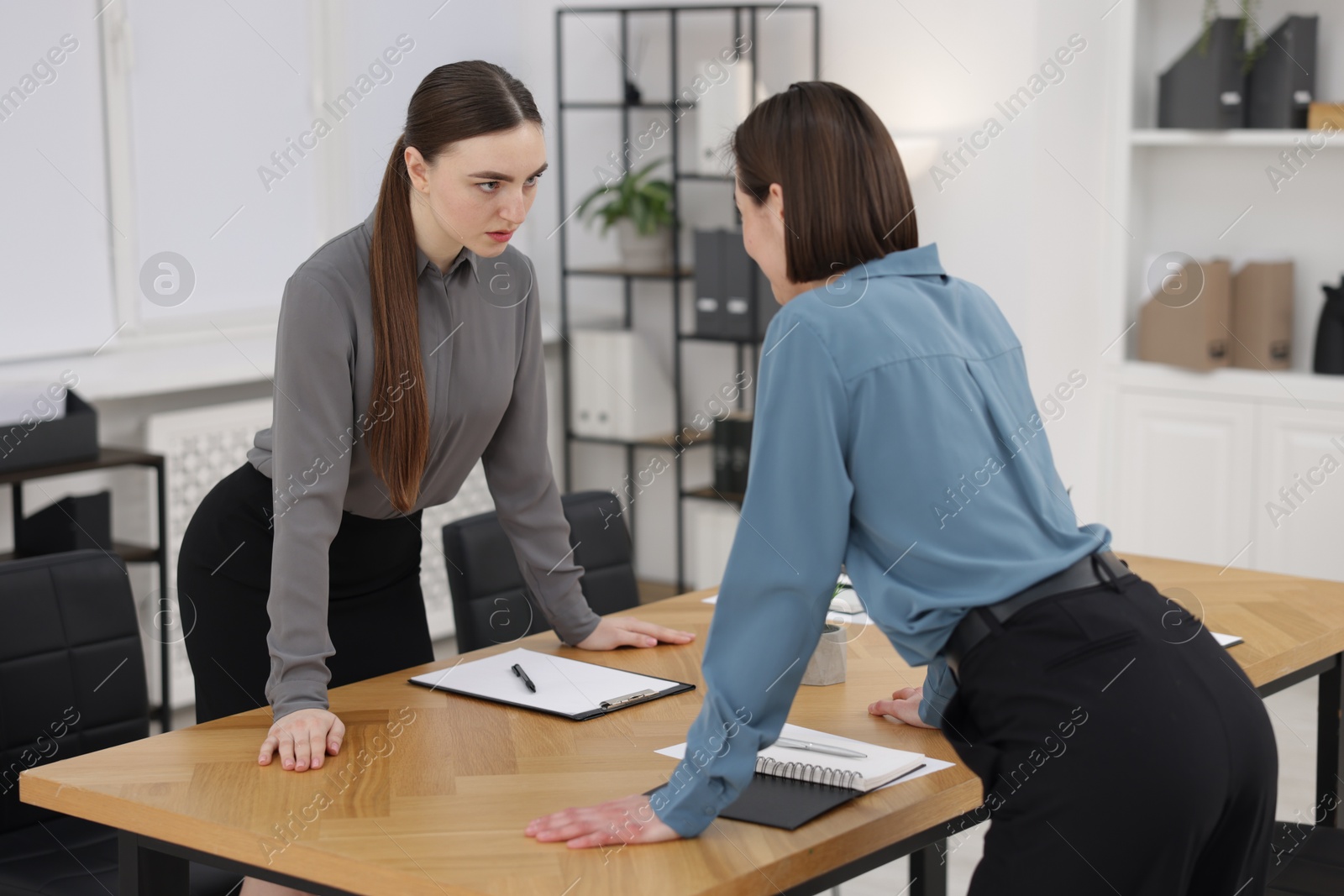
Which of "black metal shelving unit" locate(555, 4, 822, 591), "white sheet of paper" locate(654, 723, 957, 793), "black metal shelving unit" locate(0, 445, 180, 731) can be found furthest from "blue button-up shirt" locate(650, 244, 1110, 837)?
"black metal shelving unit" locate(555, 4, 822, 591)

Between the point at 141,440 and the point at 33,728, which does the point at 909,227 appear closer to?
the point at 33,728

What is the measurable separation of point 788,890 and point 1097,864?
11.4 inches

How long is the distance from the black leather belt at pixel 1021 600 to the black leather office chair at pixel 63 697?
1.23 m

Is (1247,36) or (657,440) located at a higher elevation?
(1247,36)

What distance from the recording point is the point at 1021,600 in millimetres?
1379

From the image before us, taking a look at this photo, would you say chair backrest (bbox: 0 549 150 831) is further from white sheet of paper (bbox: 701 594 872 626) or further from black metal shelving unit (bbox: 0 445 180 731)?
black metal shelving unit (bbox: 0 445 180 731)

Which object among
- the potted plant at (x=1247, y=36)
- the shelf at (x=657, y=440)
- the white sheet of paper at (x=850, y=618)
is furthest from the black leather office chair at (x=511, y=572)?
the potted plant at (x=1247, y=36)

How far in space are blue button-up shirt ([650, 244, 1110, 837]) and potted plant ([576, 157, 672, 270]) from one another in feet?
11.1

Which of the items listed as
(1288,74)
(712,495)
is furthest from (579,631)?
(1288,74)

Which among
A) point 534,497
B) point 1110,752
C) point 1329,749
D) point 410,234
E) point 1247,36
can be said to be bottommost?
point 1329,749

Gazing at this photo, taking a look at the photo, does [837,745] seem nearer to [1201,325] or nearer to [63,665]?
[63,665]

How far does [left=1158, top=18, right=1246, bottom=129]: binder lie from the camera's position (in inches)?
167

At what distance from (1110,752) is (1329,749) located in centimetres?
132

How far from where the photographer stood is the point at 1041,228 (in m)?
4.34
